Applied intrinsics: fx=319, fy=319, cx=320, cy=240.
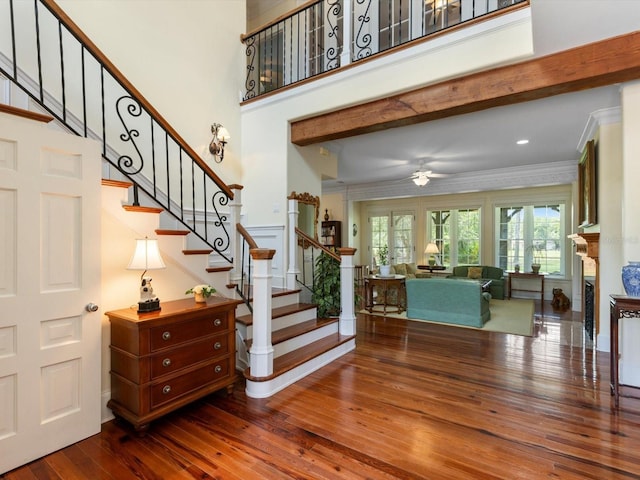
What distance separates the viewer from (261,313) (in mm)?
2742

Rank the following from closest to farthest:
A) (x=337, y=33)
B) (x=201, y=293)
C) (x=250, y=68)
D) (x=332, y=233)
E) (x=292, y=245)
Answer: (x=201, y=293), (x=292, y=245), (x=250, y=68), (x=337, y=33), (x=332, y=233)

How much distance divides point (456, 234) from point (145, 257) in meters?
8.24

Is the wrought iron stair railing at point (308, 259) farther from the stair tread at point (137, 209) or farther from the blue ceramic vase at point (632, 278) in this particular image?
the blue ceramic vase at point (632, 278)

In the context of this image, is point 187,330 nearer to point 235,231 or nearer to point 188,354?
point 188,354

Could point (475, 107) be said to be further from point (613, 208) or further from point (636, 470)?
point (636, 470)

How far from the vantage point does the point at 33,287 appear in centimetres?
191

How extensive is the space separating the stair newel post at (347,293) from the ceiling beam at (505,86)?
156 centimetres

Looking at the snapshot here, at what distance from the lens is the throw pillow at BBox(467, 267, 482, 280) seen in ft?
25.5

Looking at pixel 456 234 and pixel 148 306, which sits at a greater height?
pixel 456 234

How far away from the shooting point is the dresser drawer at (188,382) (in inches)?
86.5

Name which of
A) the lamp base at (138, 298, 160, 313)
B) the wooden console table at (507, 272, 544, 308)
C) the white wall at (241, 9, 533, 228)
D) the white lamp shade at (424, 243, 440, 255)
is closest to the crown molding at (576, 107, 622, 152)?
the white wall at (241, 9, 533, 228)

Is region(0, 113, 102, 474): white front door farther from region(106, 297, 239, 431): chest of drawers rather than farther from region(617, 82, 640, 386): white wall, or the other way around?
region(617, 82, 640, 386): white wall

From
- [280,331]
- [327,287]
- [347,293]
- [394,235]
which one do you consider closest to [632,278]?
[347,293]

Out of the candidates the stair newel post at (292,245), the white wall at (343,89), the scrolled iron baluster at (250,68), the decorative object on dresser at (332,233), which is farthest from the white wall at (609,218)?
the decorative object on dresser at (332,233)
